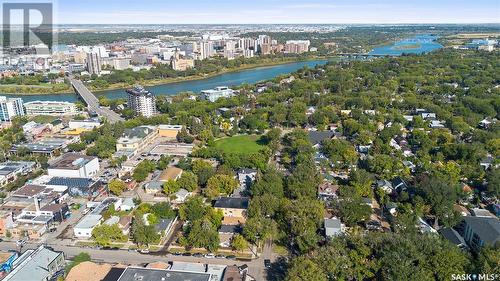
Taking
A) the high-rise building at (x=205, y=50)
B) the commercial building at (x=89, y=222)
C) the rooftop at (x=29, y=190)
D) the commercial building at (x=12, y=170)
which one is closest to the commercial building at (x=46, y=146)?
the commercial building at (x=12, y=170)

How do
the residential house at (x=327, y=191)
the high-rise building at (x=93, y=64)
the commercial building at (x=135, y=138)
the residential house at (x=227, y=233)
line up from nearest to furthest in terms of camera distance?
the residential house at (x=227, y=233) < the residential house at (x=327, y=191) < the commercial building at (x=135, y=138) < the high-rise building at (x=93, y=64)

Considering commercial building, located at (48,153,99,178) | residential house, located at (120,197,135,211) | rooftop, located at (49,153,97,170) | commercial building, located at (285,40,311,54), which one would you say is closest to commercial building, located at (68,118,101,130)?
rooftop, located at (49,153,97,170)

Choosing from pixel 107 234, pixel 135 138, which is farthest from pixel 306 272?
pixel 135 138

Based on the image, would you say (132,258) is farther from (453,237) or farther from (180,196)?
(453,237)

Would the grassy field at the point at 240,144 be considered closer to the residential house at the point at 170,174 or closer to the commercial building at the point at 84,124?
the residential house at the point at 170,174

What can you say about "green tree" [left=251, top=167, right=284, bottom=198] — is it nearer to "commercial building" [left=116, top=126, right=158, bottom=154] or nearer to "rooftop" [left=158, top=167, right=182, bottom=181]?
"rooftop" [left=158, top=167, right=182, bottom=181]

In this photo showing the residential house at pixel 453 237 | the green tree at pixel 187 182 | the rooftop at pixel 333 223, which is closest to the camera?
the residential house at pixel 453 237
